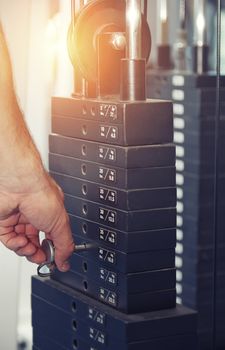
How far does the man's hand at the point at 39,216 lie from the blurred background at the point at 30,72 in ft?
2.76

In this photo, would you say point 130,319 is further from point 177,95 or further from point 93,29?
point 177,95

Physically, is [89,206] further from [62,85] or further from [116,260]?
[62,85]

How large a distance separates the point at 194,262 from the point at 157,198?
0.68 m

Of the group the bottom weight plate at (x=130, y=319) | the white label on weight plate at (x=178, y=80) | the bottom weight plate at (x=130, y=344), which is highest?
the white label on weight plate at (x=178, y=80)

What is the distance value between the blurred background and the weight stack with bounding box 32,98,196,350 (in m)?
0.87

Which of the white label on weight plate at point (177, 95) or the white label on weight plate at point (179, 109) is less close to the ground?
the white label on weight plate at point (177, 95)

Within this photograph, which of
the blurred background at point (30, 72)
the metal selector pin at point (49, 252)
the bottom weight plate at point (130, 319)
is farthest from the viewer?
the blurred background at point (30, 72)

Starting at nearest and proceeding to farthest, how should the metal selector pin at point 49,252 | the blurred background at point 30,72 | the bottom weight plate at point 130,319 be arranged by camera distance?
1. the bottom weight plate at point 130,319
2. the metal selector pin at point 49,252
3. the blurred background at point 30,72

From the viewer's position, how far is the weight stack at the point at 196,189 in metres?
1.71

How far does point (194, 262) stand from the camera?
5.85 ft

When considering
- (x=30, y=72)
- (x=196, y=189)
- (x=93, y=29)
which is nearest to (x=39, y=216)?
(x=93, y=29)

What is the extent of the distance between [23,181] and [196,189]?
0.66 m

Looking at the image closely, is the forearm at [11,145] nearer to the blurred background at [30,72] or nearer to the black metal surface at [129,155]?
the black metal surface at [129,155]

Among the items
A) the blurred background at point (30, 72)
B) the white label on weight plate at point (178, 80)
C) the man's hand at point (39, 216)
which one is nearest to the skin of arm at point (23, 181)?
the man's hand at point (39, 216)
